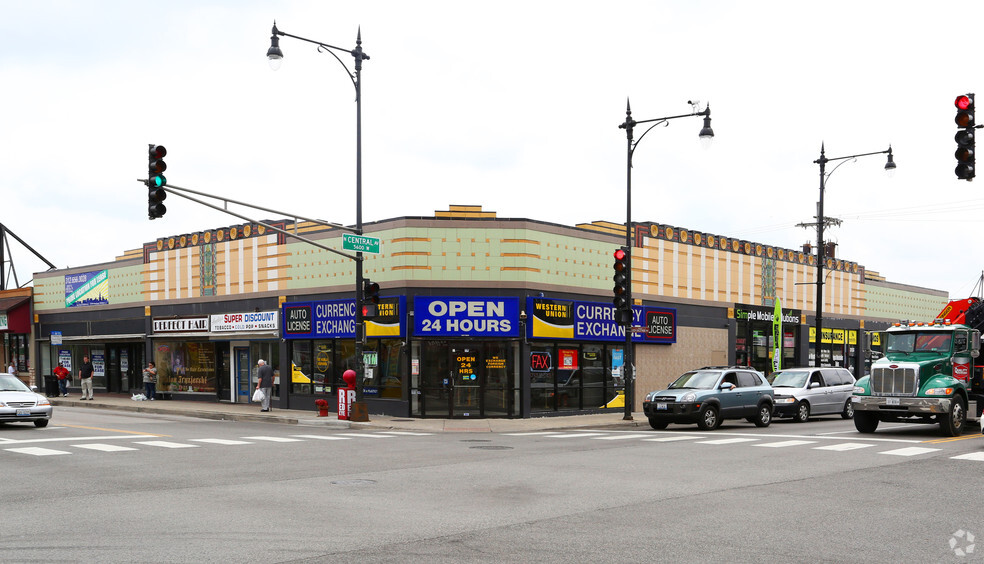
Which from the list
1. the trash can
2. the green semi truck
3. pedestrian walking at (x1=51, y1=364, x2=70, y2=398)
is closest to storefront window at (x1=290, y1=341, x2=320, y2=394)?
pedestrian walking at (x1=51, y1=364, x2=70, y2=398)

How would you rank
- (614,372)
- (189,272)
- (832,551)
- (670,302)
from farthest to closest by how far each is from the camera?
(189,272)
(670,302)
(614,372)
(832,551)

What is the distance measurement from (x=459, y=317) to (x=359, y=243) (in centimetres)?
443

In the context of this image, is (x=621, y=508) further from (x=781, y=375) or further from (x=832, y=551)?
(x=781, y=375)

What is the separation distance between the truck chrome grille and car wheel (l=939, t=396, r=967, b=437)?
0.80 m

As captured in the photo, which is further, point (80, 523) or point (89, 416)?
point (89, 416)

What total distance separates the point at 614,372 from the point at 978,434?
1227 cm

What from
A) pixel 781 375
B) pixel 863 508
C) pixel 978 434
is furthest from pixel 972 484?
pixel 781 375

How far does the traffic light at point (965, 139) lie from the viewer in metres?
15.4

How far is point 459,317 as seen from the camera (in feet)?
85.9

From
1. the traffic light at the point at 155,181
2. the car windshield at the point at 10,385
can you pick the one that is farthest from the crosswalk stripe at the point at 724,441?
the car windshield at the point at 10,385

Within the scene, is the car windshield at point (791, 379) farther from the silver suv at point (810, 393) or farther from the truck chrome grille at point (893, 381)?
the truck chrome grille at point (893, 381)

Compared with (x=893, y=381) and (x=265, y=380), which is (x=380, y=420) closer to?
(x=265, y=380)

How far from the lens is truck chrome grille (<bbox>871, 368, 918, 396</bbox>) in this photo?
19109mm

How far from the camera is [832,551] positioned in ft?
25.4
